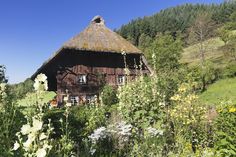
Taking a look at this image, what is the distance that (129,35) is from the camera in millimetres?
110500

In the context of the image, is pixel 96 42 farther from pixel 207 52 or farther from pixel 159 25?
pixel 159 25

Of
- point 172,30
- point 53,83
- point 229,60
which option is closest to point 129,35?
point 172,30

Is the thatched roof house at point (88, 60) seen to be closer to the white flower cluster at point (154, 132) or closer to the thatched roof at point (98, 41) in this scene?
the thatched roof at point (98, 41)

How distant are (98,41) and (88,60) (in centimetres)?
178

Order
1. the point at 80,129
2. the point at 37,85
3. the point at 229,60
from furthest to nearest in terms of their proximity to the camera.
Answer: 1. the point at 229,60
2. the point at 80,129
3. the point at 37,85

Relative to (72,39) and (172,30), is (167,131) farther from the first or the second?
(172,30)

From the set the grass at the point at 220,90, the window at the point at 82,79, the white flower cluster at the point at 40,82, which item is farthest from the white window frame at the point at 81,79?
the white flower cluster at the point at 40,82

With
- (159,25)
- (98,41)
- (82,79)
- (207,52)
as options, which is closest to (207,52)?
(207,52)

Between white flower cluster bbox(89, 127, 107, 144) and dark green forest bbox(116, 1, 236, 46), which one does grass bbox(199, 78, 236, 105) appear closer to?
white flower cluster bbox(89, 127, 107, 144)

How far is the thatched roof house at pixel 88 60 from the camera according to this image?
3098 centimetres

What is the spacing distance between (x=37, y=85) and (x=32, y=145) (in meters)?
0.65

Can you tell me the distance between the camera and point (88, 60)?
32.3m

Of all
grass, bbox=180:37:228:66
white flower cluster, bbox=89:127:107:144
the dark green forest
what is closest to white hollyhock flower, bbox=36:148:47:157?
white flower cluster, bbox=89:127:107:144

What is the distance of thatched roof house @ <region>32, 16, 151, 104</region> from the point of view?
102 ft
